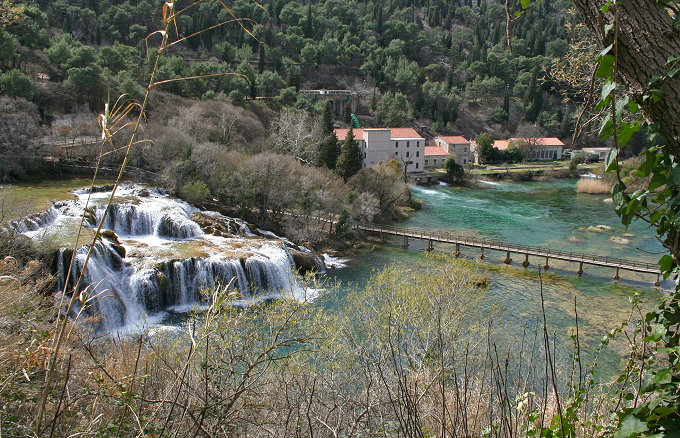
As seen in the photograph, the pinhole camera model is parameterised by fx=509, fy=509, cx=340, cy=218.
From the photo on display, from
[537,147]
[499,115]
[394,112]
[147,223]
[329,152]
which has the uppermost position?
[499,115]

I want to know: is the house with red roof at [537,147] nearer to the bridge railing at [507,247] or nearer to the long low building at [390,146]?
the long low building at [390,146]

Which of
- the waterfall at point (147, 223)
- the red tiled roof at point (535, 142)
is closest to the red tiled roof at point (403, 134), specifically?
the red tiled roof at point (535, 142)

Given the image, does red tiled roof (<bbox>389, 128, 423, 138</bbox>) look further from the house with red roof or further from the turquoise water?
the house with red roof

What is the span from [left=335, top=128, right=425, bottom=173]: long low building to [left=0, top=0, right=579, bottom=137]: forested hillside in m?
11.4

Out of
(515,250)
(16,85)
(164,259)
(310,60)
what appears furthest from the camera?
(310,60)

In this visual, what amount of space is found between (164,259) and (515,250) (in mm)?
17653

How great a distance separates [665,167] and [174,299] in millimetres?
19284

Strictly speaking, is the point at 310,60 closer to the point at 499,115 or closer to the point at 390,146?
the point at 499,115

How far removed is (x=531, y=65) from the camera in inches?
3602

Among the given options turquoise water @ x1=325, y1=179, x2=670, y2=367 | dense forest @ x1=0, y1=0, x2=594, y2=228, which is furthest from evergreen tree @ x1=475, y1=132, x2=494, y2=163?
turquoise water @ x1=325, y1=179, x2=670, y2=367

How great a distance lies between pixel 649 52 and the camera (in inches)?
88.4

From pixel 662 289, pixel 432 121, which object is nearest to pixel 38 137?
pixel 662 289

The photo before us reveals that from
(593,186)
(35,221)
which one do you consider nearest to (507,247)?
(35,221)

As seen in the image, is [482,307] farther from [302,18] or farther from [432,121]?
[302,18]
